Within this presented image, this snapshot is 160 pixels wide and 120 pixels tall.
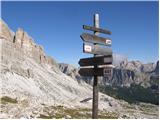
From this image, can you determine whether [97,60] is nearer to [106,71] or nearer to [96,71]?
[96,71]

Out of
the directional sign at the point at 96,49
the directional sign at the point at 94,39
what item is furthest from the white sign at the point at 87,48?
the directional sign at the point at 94,39

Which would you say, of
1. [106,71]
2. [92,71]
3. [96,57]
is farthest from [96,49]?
[106,71]

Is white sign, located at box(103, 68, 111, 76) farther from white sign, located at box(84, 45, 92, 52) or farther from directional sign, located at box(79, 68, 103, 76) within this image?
white sign, located at box(84, 45, 92, 52)

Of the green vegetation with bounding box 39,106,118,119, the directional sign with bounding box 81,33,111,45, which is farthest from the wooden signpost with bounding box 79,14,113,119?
the green vegetation with bounding box 39,106,118,119

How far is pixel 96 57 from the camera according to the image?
14055 millimetres

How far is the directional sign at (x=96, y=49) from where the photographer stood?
13867mm

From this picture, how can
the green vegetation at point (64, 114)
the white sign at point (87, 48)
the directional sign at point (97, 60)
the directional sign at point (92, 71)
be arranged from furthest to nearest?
the green vegetation at point (64, 114)
the white sign at point (87, 48)
the directional sign at point (92, 71)
the directional sign at point (97, 60)

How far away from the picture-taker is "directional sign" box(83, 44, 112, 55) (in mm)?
13867

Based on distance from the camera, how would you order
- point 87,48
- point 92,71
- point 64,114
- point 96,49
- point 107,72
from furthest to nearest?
point 64,114 → point 96,49 → point 92,71 → point 87,48 → point 107,72

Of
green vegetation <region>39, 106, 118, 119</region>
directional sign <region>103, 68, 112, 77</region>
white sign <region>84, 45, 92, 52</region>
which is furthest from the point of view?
green vegetation <region>39, 106, 118, 119</region>

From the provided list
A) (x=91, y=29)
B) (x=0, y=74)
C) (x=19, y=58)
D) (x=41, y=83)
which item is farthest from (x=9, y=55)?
(x=91, y=29)

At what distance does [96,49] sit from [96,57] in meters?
0.41

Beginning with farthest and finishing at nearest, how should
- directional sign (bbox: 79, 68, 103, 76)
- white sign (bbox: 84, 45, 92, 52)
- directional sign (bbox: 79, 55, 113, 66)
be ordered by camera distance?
white sign (bbox: 84, 45, 92, 52) < directional sign (bbox: 79, 68, 103, 76) < directional sign (bbox: 79, 55, 113, 66)

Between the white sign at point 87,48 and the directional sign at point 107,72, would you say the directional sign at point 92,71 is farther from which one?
the white sign at point 87,48
